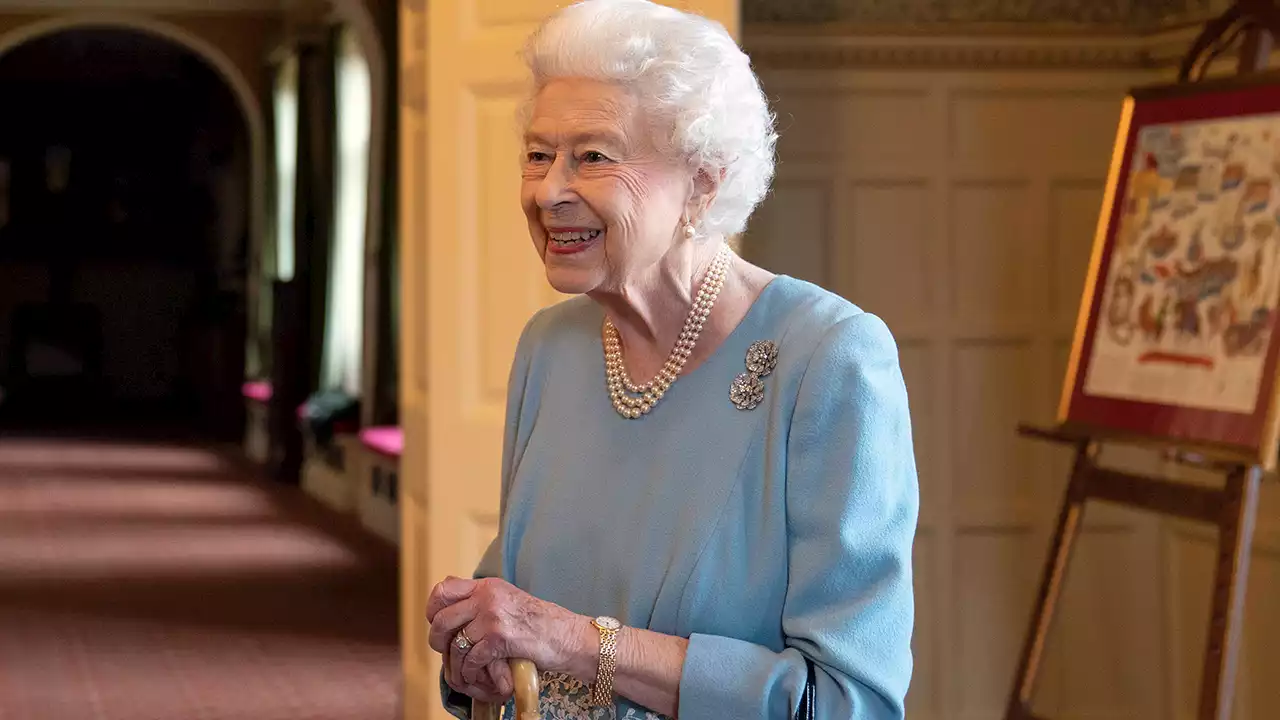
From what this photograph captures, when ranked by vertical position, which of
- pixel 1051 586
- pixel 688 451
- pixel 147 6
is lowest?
pixel 1051 586

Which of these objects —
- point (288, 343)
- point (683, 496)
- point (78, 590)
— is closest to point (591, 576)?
point (683, 496)

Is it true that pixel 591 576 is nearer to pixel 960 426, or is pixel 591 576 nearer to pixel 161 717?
pixel 960 426

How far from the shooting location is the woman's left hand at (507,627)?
1766 millimetres

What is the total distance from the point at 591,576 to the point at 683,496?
16 centimetres

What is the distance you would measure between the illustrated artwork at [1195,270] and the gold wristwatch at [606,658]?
6.61ft

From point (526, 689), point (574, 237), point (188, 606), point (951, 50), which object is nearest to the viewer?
point (526, 689)

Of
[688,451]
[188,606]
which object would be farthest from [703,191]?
[188,606]

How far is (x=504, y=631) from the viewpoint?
1.76m

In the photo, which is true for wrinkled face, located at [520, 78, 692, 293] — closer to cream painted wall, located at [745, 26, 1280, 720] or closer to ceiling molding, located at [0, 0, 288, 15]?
cream painted wall, located at [745, 26, 1280, 720]

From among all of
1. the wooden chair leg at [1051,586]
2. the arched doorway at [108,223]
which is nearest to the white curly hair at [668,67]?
the wooden chair leg at [1051,586]

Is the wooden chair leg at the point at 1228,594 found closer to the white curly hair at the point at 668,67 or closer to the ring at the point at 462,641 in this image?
the white curly hair at the point at 668,67

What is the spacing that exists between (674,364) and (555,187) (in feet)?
0.86

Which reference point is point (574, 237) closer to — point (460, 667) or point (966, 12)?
point (460, 667)

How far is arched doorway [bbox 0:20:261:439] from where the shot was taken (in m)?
18.3
